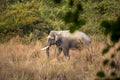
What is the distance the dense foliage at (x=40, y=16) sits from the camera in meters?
15.7

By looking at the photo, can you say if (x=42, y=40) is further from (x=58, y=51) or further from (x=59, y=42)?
(x=58, y=51)

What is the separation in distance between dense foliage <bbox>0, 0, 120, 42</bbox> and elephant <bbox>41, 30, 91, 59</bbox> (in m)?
1.68

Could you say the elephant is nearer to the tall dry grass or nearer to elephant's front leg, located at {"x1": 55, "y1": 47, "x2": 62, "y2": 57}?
elephant's front leg, located at {"x1": 55, "y1": 47, "x2": 62, "y2": 57}

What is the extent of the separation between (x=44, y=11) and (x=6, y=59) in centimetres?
678

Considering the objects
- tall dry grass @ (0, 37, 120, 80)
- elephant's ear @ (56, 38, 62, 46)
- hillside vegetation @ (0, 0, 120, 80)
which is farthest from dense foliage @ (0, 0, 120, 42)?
tall dry grass @ (0, 37, 120, 80)

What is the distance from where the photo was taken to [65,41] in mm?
13812

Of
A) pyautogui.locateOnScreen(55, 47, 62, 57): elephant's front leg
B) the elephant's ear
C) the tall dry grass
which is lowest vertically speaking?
pyautogui.locateOnScreen(55, 47, 62, 57): elephant's front leg

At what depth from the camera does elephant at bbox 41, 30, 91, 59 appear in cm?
1308

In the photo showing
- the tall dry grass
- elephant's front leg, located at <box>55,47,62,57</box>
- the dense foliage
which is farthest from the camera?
the dense foliage

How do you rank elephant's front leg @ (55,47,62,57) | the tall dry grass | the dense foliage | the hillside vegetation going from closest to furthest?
the tall dry grass
the hillside vegetation
elephant's front leg @ (55,47,62,57)
the dense foliage

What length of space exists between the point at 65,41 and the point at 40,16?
12.7 feet

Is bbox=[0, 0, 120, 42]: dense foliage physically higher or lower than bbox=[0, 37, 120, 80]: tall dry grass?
lower

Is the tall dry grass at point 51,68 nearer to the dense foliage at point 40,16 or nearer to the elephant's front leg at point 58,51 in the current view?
the elephant's front leg at point 58,51

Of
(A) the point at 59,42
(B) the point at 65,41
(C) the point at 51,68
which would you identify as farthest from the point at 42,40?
(C) the point at 51,68
